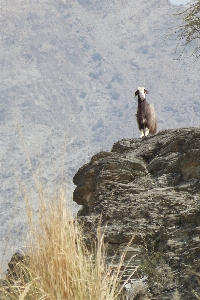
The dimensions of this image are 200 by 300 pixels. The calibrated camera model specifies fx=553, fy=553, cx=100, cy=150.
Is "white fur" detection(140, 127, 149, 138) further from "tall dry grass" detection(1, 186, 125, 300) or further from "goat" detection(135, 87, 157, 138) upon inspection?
"tall dry grass" detection(1, 186, 125, 300)

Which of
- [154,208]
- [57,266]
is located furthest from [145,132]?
[57,266]

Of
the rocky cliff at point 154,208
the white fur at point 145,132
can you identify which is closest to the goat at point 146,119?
the white fur at point 145,132

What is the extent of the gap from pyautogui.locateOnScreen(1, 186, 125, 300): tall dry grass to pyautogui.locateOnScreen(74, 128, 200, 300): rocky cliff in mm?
386

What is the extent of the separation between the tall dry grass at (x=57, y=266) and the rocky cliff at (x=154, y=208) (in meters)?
0.39

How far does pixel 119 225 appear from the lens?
15.1ft

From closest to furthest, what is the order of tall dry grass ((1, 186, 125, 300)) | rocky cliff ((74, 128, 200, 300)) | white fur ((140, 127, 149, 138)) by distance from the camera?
tall dry grass ((1, 186, 125, 300))
rocky cliff ((74, 128, 200, 300))
white fur ((140, 127, 149, 138))

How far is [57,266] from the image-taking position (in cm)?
340

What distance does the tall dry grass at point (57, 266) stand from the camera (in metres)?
3.38

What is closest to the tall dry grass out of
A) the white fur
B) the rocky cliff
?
the rocky cliff

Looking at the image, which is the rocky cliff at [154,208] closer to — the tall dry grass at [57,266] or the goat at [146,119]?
the tall dry grass at [57,266]

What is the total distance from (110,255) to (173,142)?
6.37ft

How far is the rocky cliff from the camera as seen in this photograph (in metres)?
3.89

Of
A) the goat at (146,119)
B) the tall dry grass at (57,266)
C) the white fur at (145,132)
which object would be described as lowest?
the tall dry grass at (57,266)

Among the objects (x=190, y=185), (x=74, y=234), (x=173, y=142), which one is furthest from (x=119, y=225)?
(x=173, y=142)
